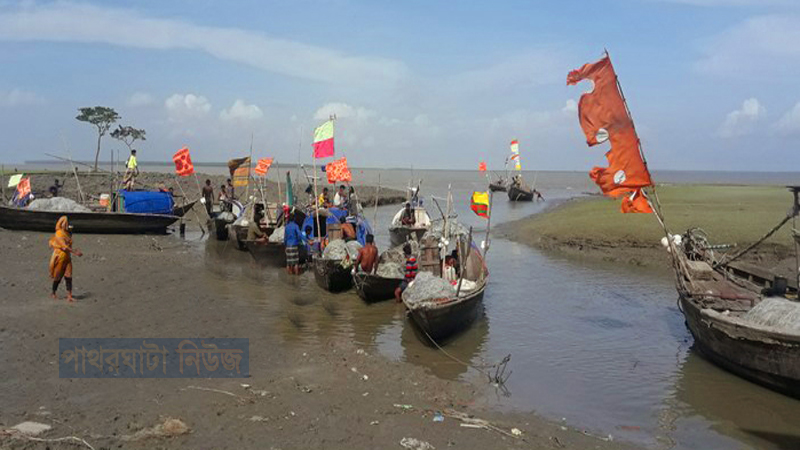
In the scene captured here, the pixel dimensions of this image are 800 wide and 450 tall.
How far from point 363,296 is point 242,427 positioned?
7.36 metres

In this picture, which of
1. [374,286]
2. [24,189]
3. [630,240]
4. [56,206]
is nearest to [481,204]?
[374,286]

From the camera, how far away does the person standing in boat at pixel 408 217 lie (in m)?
23.4

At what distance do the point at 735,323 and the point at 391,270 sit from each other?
777 centimetres

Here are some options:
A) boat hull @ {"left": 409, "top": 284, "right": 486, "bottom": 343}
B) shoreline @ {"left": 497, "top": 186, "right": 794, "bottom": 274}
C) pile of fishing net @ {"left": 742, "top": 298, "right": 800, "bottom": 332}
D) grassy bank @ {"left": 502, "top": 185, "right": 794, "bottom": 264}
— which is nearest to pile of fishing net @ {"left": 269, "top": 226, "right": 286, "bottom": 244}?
boat hull @ {"left": 409, "top": 284, "right": 486, "bottom": 343}

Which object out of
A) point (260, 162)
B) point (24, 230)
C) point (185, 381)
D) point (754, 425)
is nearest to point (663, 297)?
point (754, 425)

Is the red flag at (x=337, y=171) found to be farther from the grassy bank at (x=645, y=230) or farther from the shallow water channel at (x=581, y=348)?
the grassy bank at (x=645, y=230)

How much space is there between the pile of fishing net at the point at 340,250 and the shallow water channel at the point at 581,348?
3.43 ft

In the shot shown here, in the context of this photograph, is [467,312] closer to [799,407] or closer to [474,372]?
[474,372]

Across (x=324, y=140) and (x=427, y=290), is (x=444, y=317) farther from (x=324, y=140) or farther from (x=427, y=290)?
(x=324, y=140)

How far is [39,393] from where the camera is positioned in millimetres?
7438

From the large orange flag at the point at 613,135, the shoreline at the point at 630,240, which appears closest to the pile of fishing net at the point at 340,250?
the large orange flag at the point at 613,135

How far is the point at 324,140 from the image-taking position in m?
17.5

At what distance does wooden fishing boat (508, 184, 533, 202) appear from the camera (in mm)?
50406

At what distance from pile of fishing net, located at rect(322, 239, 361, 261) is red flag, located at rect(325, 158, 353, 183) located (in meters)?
A: 6.61
